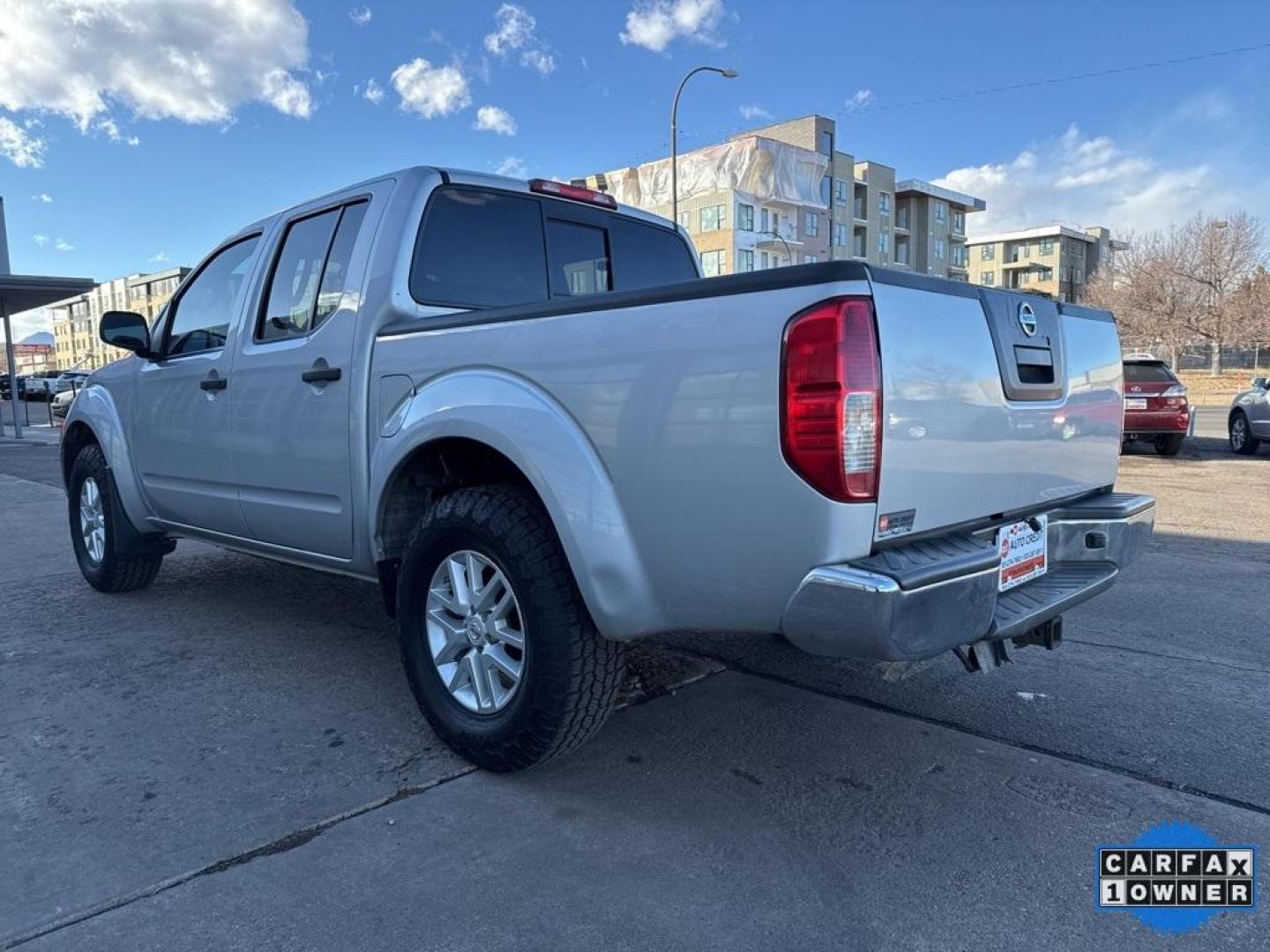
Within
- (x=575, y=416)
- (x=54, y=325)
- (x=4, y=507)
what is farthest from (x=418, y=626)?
(x=54, y=325)

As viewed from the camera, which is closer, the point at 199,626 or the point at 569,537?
the point at 569,537

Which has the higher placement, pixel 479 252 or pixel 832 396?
pixel 479 252

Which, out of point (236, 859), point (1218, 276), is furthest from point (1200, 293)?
point (236, 859)

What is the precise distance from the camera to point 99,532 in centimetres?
535

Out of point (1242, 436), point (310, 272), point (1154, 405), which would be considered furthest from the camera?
point (1242, 436)

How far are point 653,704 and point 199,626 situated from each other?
2.61m

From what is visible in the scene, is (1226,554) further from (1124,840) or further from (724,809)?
(724,809)

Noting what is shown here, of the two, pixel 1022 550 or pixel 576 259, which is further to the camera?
pixel 576 259

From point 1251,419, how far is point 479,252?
42.4ft

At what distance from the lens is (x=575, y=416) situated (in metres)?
2.58

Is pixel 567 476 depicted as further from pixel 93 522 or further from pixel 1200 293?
pixel 1200 293

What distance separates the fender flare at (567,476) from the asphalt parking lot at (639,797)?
595mm

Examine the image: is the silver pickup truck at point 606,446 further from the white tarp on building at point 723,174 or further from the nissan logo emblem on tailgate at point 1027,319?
the white tarp on building at point 723,174

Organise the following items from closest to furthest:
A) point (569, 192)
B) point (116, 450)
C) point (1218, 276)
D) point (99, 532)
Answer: point (569, 192) → point (116, 450) → point (99, 532) → point (1218, 276)
